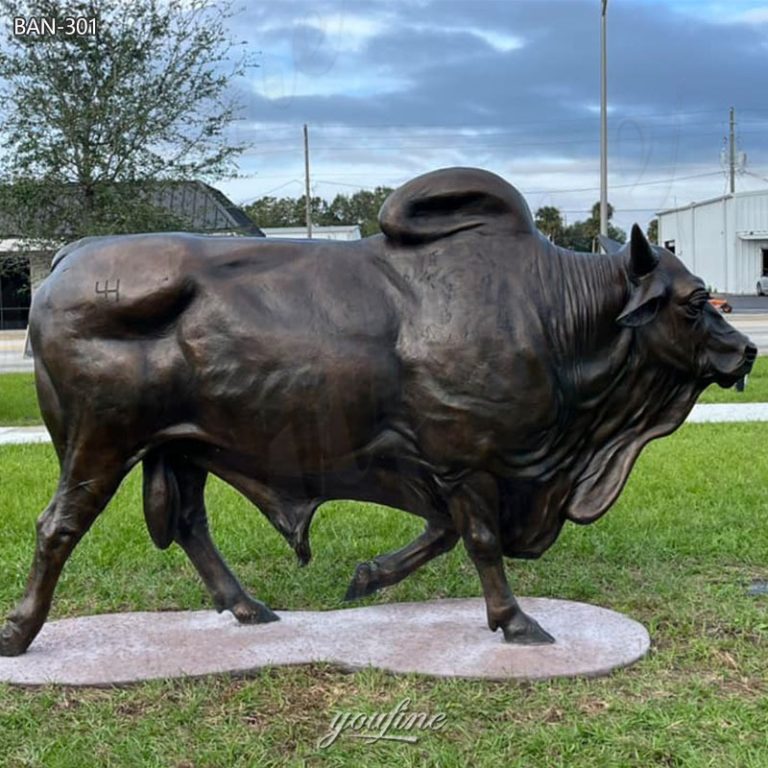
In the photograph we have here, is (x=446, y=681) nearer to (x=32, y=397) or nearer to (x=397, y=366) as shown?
(x=397, y=366)

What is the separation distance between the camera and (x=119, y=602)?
4.80m

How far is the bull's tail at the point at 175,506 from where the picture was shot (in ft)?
13.1

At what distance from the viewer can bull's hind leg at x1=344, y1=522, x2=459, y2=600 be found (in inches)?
173

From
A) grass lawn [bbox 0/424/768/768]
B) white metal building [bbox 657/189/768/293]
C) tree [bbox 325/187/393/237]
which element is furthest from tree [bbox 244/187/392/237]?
grass lawn [bbox 0/424/768/768]

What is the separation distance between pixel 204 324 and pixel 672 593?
2500mm

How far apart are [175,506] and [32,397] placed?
10221 mm

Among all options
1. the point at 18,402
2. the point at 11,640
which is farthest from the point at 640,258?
the point at 18,402

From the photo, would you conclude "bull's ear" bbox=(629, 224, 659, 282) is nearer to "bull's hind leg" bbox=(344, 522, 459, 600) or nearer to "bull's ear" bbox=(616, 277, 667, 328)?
"bull's ear" bbox=(616, 277, 667, 328)

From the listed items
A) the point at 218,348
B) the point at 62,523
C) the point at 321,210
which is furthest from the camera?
the point at 321,210

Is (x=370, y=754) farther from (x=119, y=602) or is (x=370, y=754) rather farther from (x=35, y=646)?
(x=119, y=602)

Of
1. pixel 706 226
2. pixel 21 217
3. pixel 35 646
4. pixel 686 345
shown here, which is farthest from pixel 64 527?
pixel 706 226

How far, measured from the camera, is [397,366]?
3.75 meters

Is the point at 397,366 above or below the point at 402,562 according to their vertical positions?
above

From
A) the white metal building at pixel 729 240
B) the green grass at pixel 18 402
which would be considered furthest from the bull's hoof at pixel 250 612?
the white metal building at pixel 729 240
